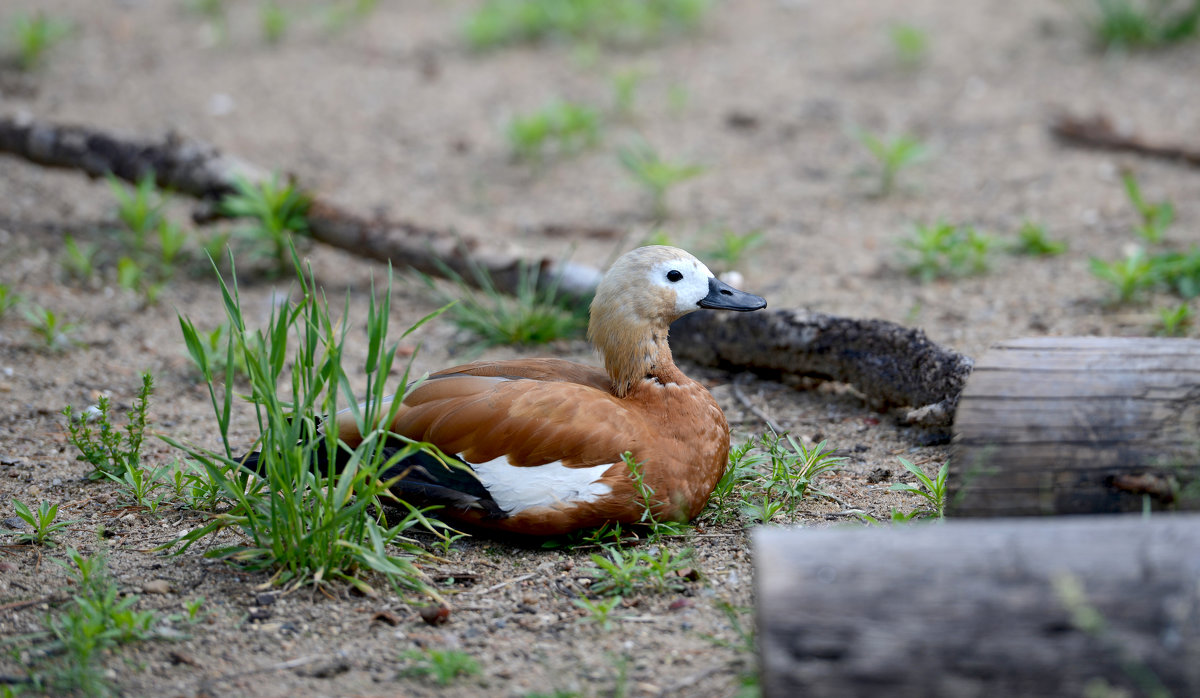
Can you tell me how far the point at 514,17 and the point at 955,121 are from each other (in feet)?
12.2

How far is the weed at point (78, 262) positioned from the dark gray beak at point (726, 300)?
3.40 meters

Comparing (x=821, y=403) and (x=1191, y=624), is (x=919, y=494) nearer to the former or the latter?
(x=821, y=403)

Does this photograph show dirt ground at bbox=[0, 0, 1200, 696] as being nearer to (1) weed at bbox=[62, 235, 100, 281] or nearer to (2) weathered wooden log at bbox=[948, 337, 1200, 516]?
(1) weed at bbox=[62, 235, 100, 281]

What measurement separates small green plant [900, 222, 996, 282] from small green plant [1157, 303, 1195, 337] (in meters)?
0.92

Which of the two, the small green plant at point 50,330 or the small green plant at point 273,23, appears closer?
the small green plant at point 50,330

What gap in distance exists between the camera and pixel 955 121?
6.91m

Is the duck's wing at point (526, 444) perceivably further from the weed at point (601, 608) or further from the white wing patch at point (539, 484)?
the weed at point (601, 608)

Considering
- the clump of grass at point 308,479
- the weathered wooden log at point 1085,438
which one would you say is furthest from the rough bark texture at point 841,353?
the clump of grass at point 308,479

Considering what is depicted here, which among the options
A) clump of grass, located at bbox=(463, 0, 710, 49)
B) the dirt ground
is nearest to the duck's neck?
the dirt ground

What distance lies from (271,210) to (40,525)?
2524mm

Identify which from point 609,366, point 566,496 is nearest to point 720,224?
point 609,366

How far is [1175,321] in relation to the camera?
157 inches

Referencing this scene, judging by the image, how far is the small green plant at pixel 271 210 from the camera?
5.07 m

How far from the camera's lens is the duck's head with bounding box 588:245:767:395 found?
320cm
